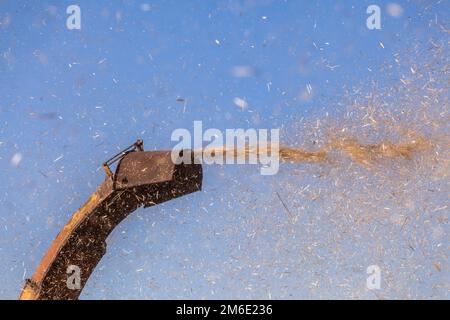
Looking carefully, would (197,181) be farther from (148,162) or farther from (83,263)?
(83,263)
